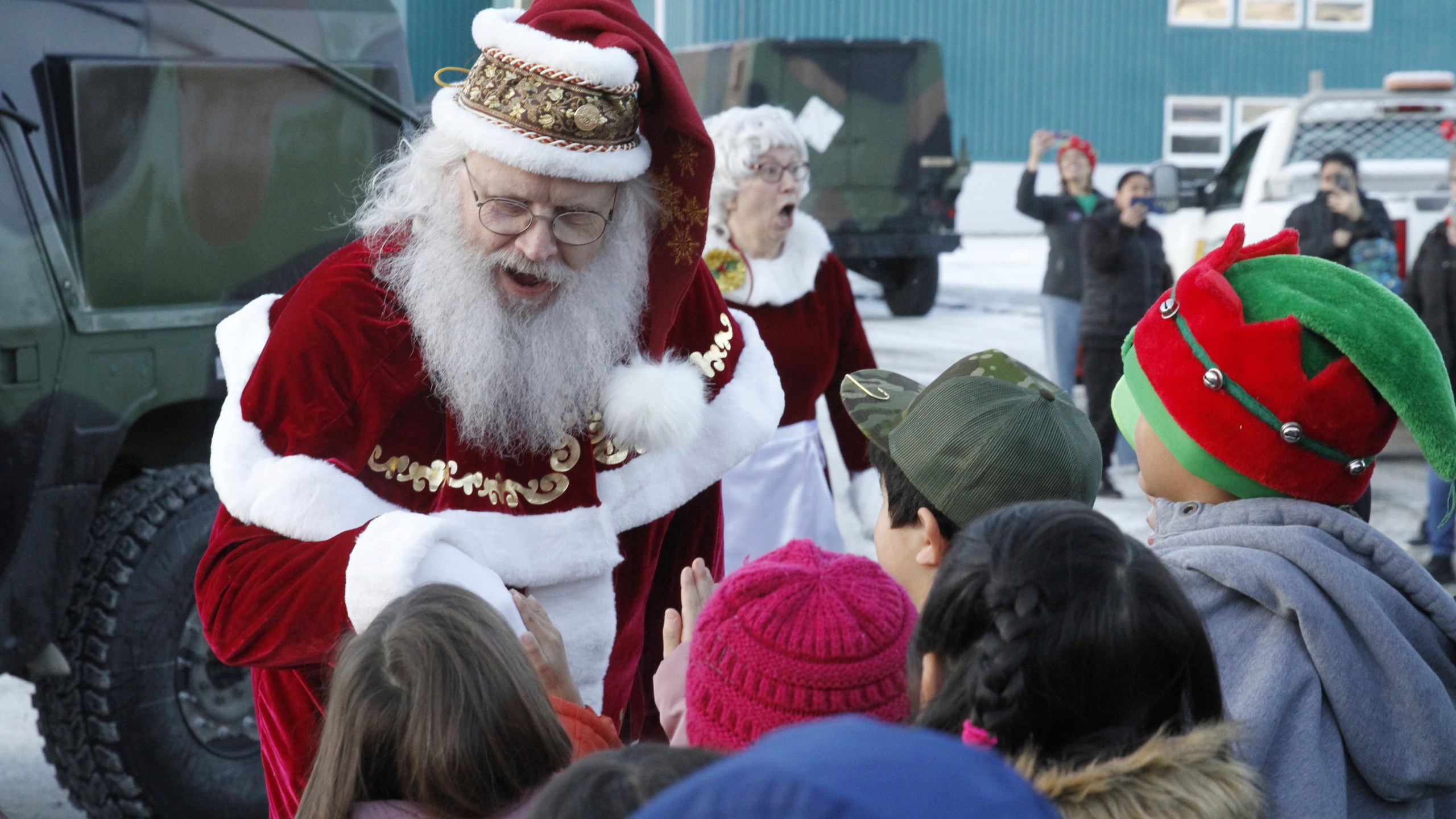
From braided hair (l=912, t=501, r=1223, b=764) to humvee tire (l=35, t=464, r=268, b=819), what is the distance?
250 centimetres

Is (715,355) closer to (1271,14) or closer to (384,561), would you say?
(384,561)

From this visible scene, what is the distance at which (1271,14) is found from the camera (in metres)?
26.6

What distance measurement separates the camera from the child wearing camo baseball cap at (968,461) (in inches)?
73.0

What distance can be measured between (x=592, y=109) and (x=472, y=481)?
1.90 feet

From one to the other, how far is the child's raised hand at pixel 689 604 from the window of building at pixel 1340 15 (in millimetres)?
27309

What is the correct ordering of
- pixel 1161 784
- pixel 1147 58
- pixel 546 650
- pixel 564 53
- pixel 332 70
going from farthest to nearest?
1. pixel 1147 58
2. pixel 332 70
3. pixel 564 53
4. pixel 546 650
5. pixel 1161 784

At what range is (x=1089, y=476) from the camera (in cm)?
195

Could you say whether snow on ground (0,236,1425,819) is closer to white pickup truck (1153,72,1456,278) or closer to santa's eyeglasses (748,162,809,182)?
santa's eyeglasses (748,162,809,182)

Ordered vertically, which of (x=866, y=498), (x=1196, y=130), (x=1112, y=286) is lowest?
(x=1196, y=130)

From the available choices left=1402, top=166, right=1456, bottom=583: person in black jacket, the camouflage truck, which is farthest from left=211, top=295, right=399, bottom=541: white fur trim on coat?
left=1402, top=166, right=1456, bottom=583: person in black jacket

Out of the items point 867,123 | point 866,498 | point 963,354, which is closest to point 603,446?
point 866,498

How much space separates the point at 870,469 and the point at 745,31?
65.6ft

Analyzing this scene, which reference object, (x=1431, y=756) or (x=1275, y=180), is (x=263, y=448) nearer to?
(x=1431, y=756)

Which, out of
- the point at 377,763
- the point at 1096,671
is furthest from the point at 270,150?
the point at 1096,671
